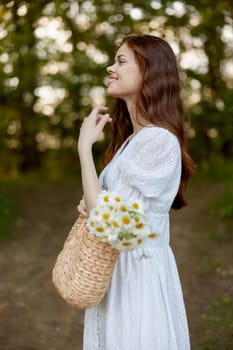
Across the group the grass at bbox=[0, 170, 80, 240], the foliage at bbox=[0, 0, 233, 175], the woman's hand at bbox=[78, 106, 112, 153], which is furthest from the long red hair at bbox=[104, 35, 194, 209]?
the grass at bbox=[0, 170, 80, 240]

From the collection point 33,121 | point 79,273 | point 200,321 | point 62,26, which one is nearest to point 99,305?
point 79,273

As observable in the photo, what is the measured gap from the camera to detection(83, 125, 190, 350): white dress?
2463 mm

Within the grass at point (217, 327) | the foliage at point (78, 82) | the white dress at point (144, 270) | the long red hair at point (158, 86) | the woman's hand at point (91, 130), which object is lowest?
the grass at point (217, 327)

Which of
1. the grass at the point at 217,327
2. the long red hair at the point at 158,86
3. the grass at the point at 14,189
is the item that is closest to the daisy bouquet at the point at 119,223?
the long red hair at the point at 158,86

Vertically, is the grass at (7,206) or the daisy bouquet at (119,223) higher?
the grass at (7,206)

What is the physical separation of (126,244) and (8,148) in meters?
9.59

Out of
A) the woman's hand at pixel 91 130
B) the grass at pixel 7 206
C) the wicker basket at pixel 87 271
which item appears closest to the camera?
the wicker basket at pixel 87 271

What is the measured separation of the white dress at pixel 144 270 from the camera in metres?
2.46

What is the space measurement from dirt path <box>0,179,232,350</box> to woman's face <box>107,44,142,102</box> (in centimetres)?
266

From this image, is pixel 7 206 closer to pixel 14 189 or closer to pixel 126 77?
pixel 14 189

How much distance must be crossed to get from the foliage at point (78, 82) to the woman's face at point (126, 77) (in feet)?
10.9

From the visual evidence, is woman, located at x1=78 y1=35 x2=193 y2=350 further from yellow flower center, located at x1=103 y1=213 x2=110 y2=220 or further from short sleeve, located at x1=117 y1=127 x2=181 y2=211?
yellow flower center, located at x1=103 y1=213 x2=110 y2=220

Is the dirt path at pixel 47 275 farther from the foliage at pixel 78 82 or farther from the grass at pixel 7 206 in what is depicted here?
the foliage at pixel 78 82

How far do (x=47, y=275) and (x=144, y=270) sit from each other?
3.62 m
